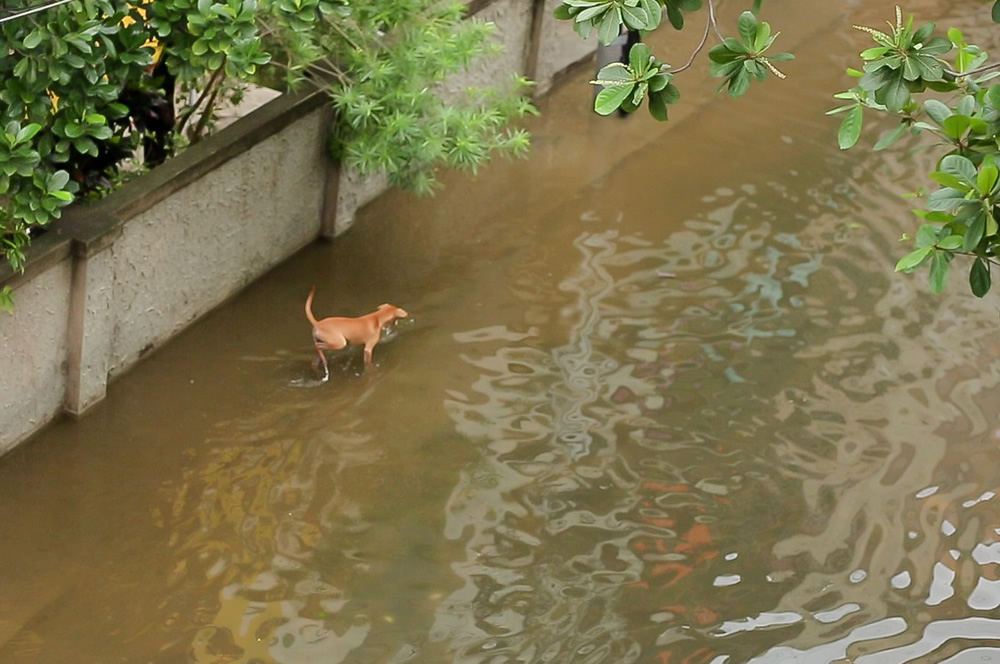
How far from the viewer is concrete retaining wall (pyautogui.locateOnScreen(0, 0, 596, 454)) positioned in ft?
23.2

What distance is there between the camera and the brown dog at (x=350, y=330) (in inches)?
307

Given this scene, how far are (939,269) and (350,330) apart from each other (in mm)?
4200

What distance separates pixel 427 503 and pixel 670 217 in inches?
138

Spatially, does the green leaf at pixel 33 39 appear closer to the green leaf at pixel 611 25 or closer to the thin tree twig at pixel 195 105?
the thin tree twig at pixel 195 105

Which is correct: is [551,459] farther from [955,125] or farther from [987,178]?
[987,178]

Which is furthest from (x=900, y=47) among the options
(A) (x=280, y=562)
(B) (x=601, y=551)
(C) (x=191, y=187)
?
(C) (x=191, y=187)

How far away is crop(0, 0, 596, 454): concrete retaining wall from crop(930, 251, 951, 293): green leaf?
4.36 meters

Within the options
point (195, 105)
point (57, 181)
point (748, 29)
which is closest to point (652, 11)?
point (748, 29)

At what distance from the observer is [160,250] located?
772 centimetres

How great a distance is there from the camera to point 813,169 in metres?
10.6

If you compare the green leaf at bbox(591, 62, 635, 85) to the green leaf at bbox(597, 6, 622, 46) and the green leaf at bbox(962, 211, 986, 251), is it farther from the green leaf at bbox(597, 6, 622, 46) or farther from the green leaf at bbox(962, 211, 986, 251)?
the green leaf at bbox(962, 211, 986, 251)

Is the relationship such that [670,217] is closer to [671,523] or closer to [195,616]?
[671,523]

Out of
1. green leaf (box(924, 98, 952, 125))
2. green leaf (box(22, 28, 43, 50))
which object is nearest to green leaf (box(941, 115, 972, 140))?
green leaf (box(924, 98, 952, 125))

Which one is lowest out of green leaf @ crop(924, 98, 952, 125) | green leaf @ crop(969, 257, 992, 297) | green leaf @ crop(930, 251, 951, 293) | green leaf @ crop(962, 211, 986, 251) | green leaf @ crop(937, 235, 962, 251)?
green leaf @ crop(969, 257, 992, 297)
